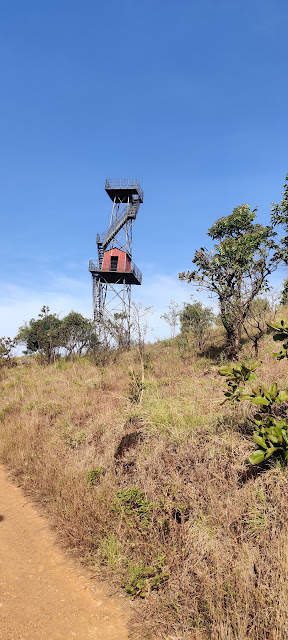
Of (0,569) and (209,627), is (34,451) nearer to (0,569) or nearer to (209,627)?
(0,569)

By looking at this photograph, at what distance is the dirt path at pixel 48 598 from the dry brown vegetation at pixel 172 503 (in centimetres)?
22

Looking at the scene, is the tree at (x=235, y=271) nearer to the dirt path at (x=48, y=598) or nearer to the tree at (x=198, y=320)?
the tree at (x=198, y=320)

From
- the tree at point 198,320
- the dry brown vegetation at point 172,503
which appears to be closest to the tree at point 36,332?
the tree at point 198,320

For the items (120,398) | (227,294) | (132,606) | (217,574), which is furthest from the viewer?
(227,294)

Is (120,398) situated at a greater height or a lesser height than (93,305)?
lesser

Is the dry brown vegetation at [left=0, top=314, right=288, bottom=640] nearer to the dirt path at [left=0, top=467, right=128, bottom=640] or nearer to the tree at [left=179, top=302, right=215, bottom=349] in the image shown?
the dirt path at [left=0, top=467, right=128, bottom=640]

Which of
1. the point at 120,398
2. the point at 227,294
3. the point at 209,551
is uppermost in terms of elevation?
the point at 227,294

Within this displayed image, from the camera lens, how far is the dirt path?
2.94 meters

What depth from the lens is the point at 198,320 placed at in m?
16.2

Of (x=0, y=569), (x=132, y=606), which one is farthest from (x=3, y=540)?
(x=132, y=606)

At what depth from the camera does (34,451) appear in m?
6.86

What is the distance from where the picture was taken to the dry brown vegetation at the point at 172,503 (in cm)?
285

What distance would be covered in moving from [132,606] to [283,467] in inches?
86.3

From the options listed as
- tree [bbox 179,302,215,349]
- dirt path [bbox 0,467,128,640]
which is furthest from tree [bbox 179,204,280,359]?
dirt path [bbox 0,467,128,640]
